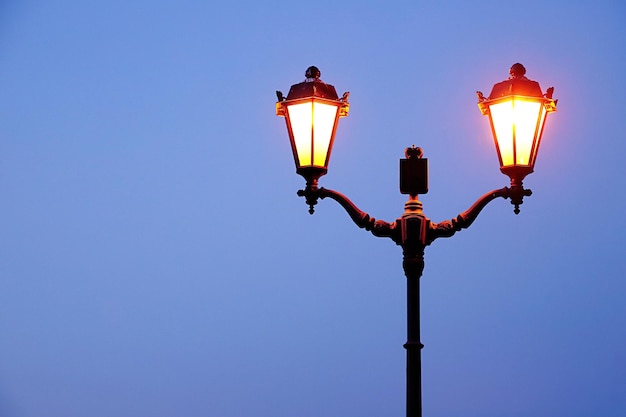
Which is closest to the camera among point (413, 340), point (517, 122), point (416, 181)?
point (413, 340)

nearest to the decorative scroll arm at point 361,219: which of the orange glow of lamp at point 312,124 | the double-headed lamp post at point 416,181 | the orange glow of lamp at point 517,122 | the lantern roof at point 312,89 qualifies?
the double-headed lamp post at point 416,181

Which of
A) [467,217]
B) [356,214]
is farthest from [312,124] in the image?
[467,217]

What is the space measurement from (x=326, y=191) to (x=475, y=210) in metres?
1.07

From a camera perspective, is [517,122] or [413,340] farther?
[517,122]

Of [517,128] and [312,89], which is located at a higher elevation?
[312,89]

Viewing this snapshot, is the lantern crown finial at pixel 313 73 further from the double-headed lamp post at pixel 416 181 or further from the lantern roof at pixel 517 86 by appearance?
the lantern roof at pixel 517 86

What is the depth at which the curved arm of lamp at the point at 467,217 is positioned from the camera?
485 inches

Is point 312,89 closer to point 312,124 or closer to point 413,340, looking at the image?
point 312,124

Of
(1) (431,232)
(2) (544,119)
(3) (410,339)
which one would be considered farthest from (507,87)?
(3) (410,339)

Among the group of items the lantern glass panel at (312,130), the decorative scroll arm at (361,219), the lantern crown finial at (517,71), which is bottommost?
the decorative scroll arm at (361,219)

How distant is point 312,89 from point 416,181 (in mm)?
1003

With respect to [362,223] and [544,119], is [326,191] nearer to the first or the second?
[362,223]

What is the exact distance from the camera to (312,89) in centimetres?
1239

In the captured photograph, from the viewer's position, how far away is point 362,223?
12398 millimetres
